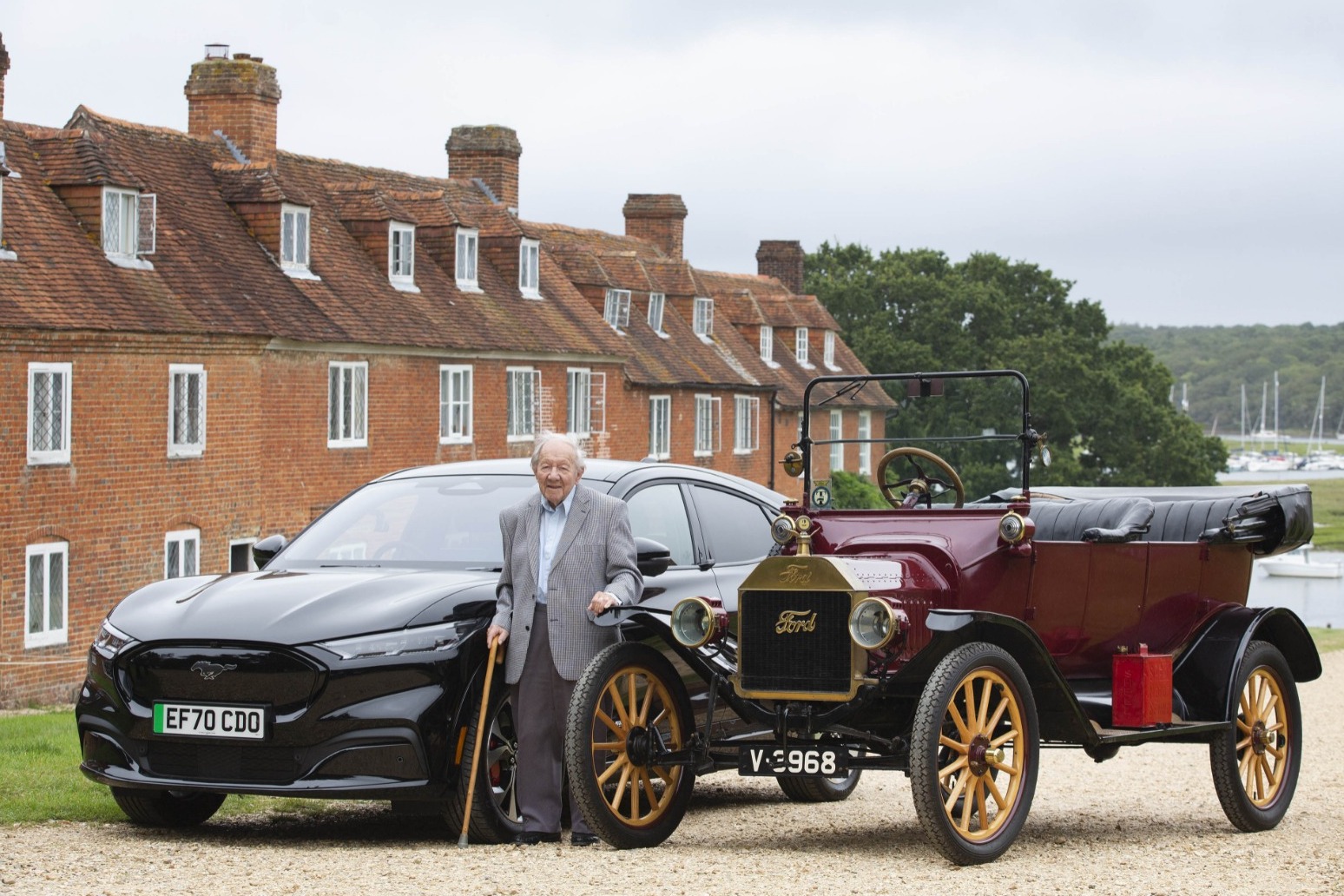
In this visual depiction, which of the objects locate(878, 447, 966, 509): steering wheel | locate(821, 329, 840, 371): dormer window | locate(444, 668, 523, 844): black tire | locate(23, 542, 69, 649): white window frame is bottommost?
locate(23, 542, 69, 649): white window frame

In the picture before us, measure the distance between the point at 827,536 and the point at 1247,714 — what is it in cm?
250

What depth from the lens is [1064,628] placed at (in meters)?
9.40

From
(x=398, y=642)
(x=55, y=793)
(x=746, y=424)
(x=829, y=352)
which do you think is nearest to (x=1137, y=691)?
(x=398, y=642)

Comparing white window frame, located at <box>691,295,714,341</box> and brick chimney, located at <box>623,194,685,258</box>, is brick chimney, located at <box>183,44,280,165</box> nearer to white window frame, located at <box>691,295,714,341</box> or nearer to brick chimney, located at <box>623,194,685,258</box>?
white window frame, located at <box>691,295,714,341</box>

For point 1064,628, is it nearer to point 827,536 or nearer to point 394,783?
point 827,536

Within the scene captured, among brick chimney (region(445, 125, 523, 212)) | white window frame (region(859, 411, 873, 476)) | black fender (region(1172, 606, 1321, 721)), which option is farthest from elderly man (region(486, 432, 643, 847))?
white window frame (region(859, 411, 873, 476))

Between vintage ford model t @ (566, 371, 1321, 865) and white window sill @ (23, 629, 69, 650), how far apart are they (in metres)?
19.9

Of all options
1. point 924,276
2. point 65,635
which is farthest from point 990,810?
point 924,276

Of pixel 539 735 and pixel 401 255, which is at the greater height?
pixel 401 255

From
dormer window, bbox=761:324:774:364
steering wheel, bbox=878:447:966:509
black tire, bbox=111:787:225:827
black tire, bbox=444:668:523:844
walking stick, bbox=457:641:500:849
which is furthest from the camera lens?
dormer window, bbox=761:324:774:364

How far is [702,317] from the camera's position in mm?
57312

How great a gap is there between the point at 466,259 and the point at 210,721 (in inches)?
1338

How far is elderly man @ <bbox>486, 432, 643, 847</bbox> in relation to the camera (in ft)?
28.0

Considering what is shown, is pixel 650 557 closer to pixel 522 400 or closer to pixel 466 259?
pixel 522 400
